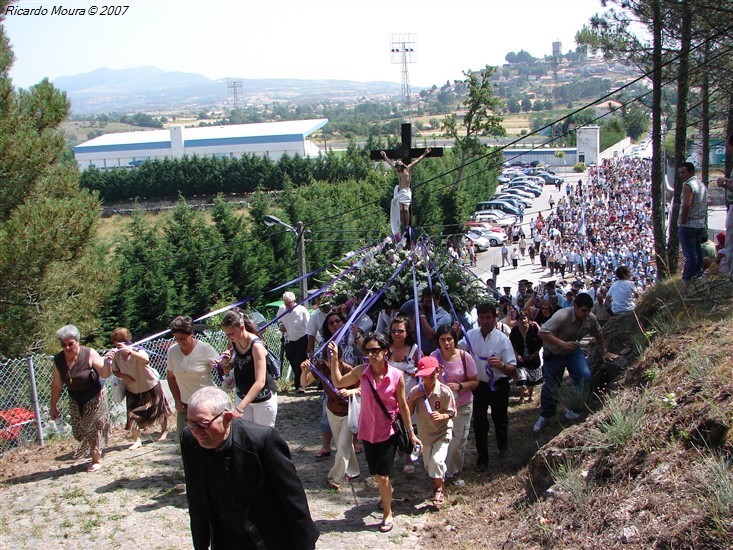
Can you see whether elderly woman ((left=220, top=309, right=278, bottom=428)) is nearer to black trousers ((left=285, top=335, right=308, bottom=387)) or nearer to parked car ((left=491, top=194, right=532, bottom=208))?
black trousers ((left=285, top=335, right=308, bottom=387))

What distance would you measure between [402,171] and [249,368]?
16.5 feet

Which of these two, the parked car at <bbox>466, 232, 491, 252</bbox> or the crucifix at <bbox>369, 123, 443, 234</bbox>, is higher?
the crucifix at <bbox>369, 123, 443, 234</bbox>

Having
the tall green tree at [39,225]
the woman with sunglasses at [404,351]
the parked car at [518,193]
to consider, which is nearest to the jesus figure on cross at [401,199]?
the woman with sunglasses at [404,351]

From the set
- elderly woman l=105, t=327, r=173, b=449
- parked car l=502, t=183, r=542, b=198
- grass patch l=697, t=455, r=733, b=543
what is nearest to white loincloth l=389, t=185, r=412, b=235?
elderly woman l=105, t=327, r=173, b=449

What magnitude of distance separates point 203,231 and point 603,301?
62.6 ft

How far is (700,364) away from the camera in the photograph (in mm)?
6000

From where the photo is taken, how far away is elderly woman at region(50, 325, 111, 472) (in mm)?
7590

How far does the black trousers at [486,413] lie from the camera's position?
7.64 m

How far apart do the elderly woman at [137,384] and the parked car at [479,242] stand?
37465 mm

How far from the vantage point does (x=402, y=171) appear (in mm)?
10938

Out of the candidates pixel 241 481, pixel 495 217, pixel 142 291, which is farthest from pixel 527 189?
pixel 241 481

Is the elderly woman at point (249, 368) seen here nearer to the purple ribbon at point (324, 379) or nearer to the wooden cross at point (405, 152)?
the purple ribbon at point (324, 379)

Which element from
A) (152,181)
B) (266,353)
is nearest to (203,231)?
(266,353)

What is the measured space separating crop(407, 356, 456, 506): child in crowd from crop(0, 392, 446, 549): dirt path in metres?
0.36
